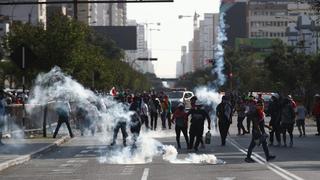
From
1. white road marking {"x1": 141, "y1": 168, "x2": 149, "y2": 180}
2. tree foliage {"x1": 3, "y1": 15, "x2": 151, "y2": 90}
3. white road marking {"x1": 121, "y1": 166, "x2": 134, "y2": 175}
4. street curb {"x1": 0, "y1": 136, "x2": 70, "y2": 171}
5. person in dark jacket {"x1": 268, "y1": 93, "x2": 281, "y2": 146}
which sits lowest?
street curb {"x1": 0, "y1": 136, "x2": 70, "y2": 171}

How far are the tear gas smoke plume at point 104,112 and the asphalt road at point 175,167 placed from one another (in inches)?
18.8

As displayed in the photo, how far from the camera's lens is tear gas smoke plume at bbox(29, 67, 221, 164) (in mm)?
22719

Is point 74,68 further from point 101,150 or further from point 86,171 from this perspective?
point 86,171

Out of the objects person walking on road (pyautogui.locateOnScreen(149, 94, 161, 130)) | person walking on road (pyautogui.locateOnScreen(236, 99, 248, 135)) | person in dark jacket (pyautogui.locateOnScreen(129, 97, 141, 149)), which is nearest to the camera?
person in dark jacket (pyautogui.locateOnScreen(129, 97, 141, 149))

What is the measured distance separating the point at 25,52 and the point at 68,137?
6.86 m

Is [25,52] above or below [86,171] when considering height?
above

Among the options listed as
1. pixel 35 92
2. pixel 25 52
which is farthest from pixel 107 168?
pixel 35 92

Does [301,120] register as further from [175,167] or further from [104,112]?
[175,167]

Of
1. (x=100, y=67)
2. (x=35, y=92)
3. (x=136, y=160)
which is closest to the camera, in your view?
(x=136, y=160)

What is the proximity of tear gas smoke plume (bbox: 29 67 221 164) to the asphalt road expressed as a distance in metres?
0.48

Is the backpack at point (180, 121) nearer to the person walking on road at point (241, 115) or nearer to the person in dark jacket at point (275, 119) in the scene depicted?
the person in dark jacket at point (275, 119)

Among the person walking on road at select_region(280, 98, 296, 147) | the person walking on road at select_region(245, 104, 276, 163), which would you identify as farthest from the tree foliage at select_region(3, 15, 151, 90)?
the person walking on road at select_region(245, 104, 276, 163)

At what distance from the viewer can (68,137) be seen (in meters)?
34.2

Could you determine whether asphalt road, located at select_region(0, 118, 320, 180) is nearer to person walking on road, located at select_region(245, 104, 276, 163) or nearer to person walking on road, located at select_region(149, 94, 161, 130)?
person walking on road, located at select_region(245, 104, 276, 163)
